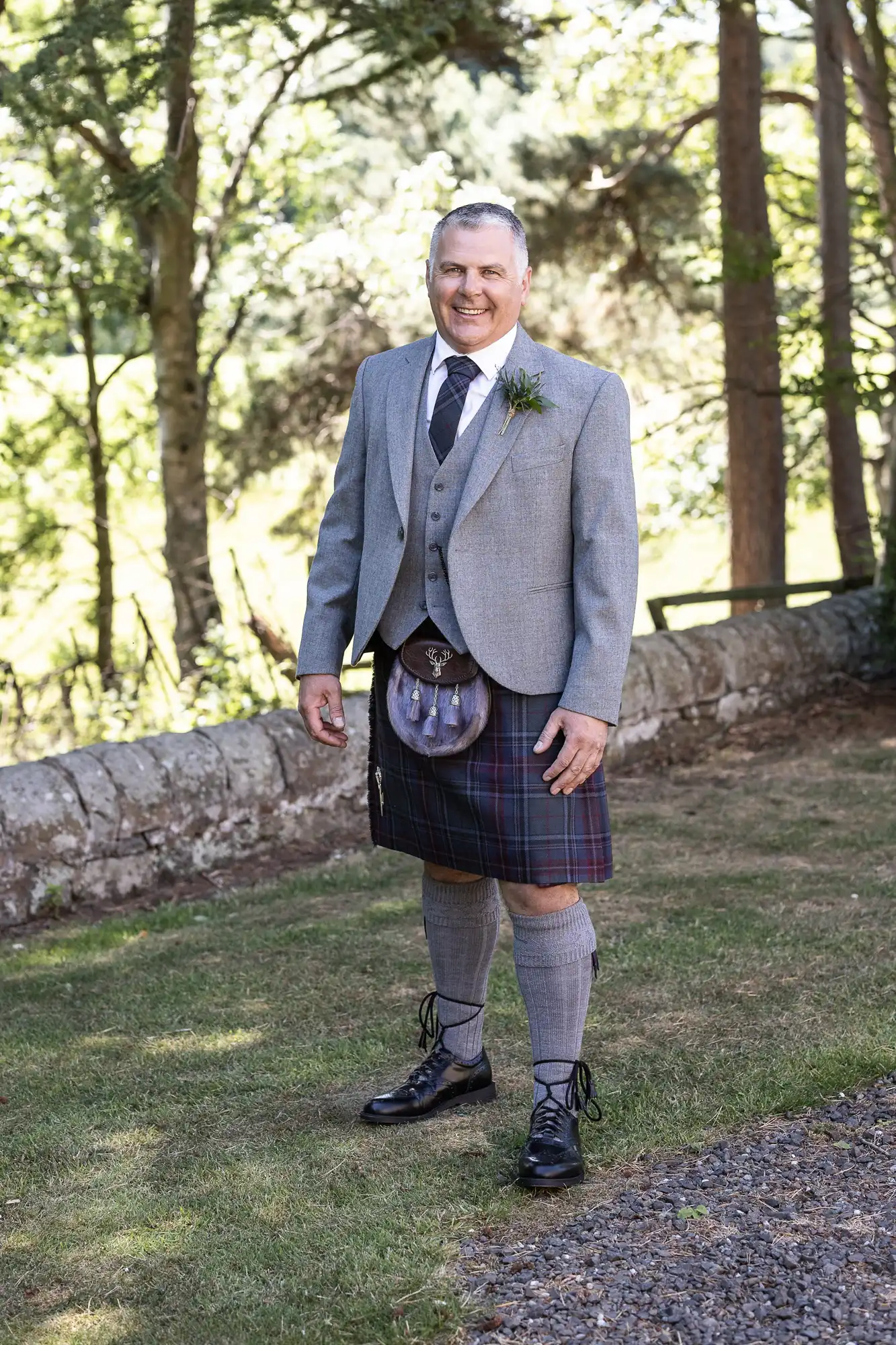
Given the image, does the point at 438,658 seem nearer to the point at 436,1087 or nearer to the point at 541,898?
the point at 541,898

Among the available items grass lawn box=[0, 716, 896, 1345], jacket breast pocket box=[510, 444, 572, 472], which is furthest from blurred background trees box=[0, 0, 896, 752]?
jacket breast pocket box=[510, 444, 572, 472]

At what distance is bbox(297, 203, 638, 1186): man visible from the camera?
2.71 m

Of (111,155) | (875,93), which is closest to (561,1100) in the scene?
(111,155)

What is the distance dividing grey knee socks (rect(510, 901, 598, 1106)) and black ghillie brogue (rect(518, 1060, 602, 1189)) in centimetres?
1

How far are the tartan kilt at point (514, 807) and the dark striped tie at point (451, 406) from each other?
0.49 meters

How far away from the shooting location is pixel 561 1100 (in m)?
2.83

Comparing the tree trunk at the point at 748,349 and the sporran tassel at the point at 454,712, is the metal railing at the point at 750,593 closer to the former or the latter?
the tree trunk at the point at 748,349

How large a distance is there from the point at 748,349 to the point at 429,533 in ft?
23.7

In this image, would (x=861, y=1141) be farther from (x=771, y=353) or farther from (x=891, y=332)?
(x=771, y=353)

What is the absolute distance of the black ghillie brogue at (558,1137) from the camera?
2.69m

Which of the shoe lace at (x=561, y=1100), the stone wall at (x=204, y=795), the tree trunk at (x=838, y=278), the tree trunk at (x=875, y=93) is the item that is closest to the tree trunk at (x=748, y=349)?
the tree trunk at (x=838, y=278)

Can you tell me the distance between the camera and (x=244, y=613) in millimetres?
8023

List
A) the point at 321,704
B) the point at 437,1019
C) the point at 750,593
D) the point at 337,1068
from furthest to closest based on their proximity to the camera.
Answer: the point at 750,593 < the point at 337,1068 < the point at 437,1019 < the point at 321,704

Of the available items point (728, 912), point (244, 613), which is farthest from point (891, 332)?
point (728, 912)
